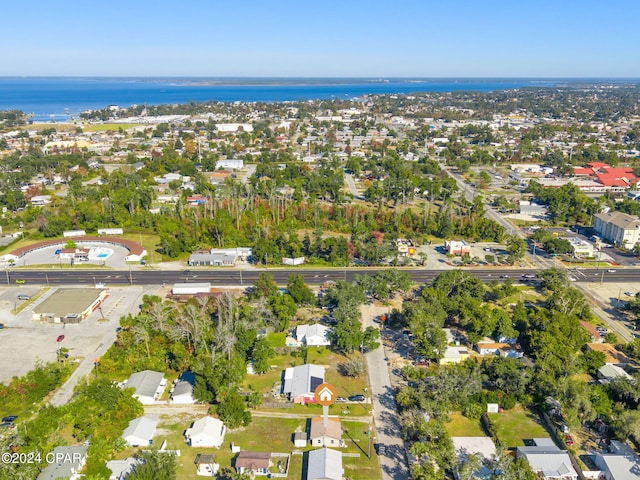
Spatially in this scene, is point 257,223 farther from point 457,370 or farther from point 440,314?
point 457,370

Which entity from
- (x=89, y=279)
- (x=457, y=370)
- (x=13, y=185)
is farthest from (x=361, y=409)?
(x=13, y=185)

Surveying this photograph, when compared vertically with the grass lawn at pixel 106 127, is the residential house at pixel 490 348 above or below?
below

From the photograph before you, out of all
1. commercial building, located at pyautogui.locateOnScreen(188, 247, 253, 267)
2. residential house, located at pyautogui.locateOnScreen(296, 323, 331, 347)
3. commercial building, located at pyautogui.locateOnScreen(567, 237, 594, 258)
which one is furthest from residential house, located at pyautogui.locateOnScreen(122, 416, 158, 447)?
commercial building, located at pyautogui.locateOnScreen(567, 237, 594, 258)

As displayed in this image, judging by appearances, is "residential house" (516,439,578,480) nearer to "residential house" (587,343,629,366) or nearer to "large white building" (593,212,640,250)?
"residential house" (587,343,629,366)

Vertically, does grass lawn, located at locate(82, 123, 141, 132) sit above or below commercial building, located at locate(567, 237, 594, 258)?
above

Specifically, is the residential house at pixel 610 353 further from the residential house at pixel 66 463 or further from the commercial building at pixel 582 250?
the residential house at pixel 66 463

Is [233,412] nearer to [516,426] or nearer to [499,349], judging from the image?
[516,426]

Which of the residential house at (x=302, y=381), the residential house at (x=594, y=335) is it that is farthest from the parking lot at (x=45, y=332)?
the residential house at (x=594, y=335)
